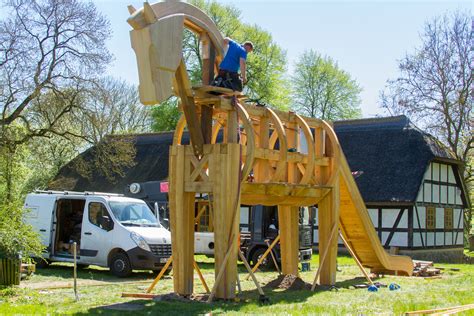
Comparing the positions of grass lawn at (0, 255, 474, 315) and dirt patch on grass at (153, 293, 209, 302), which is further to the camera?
dirt patch on grass at (153, 293, 209, 302)

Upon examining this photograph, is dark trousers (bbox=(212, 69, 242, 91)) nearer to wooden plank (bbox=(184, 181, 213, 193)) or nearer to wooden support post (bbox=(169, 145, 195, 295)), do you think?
wooden support post (bbox=(169, 145, 195, 295))

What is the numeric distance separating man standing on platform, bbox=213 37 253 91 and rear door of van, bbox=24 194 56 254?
8.33 metres

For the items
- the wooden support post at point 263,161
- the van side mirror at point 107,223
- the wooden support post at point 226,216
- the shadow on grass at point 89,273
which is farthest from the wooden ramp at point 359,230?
the van side mirror at point 107,223

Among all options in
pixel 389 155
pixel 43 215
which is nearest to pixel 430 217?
pixel 389 155

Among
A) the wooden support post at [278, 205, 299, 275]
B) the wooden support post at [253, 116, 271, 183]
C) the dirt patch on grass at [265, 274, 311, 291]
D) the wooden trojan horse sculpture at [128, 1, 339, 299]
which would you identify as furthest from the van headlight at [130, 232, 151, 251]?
the wooden support post at [253, 116, 271, 183]

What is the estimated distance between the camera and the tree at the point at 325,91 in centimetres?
5275

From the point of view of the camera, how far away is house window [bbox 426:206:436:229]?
94.6 ft

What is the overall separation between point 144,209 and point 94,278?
2722 millimetres

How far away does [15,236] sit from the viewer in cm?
1311

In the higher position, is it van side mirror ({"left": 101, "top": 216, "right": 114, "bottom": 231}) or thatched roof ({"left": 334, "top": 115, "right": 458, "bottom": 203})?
thatched roof ({"left": 334, "top": 115, "right": 458, "bottom": 203})

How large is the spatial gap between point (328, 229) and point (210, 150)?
4075mm

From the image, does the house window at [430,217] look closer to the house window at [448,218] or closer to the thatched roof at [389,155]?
the house window at [448,218]

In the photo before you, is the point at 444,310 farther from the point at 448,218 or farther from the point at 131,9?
the point at 448,218

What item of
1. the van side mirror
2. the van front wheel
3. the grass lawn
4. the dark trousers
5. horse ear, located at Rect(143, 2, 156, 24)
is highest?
horse ear, located at Rect(143, 2, 156, 24)
